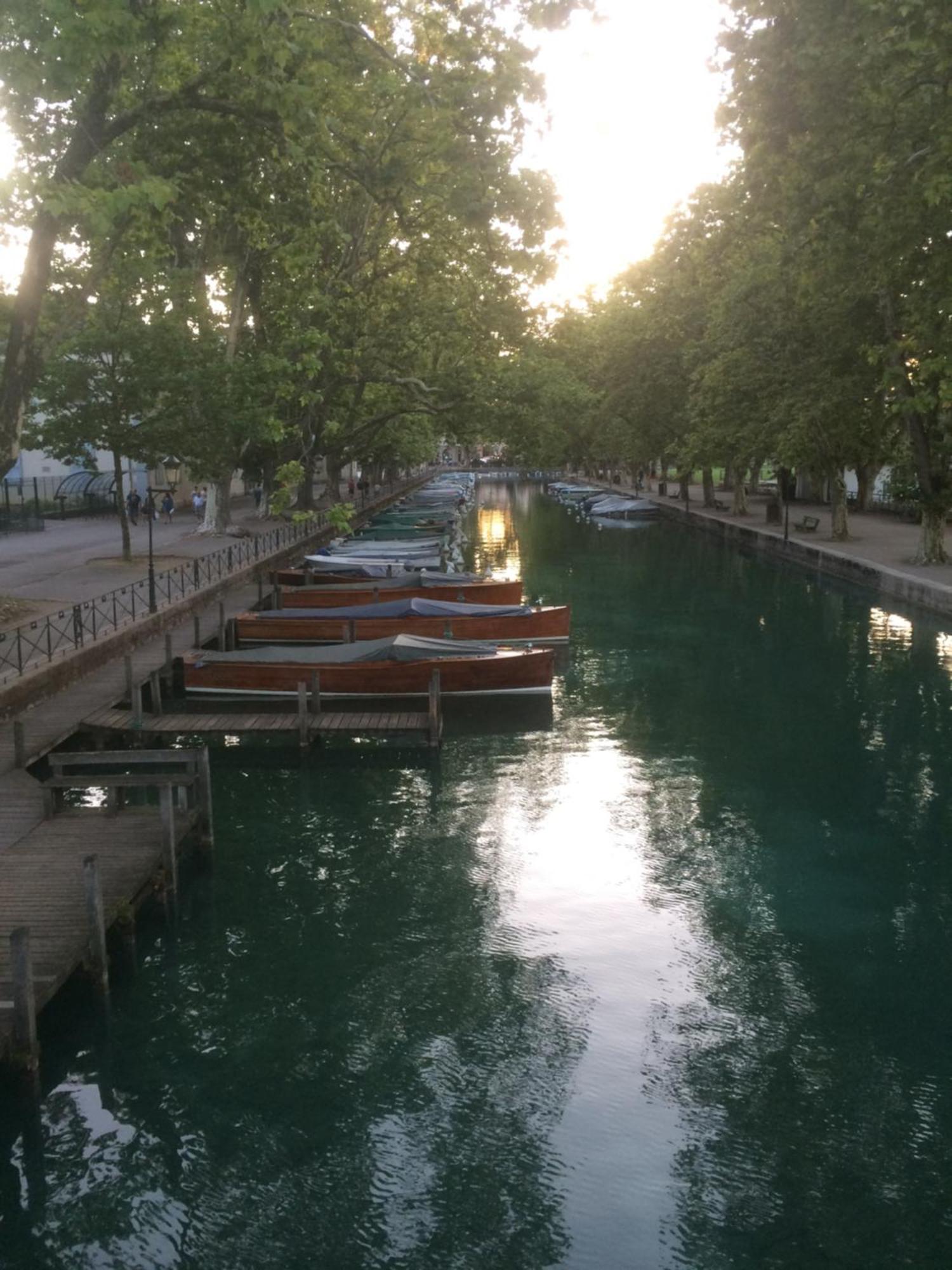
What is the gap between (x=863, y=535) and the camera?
5153cm

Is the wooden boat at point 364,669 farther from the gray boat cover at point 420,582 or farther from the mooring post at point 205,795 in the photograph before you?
the gray boat cover at point 420,582

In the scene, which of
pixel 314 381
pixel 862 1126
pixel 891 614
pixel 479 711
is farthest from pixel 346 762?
pixel 314 381

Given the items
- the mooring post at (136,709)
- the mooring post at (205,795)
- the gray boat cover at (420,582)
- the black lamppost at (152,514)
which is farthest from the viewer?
the gray boat cover at (420,582)

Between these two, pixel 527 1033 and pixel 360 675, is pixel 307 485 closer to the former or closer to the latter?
pixel 360 675

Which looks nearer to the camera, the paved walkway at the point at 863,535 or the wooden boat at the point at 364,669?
the wooden boat at the point at 364,669

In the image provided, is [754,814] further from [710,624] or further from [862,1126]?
[710,624]

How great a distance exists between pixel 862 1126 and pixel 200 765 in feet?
30.2

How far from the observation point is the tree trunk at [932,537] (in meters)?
37.2

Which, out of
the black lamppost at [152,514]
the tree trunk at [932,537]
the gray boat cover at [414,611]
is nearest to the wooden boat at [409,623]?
the gray boat cover at [414,611]

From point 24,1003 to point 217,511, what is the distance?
39486mm

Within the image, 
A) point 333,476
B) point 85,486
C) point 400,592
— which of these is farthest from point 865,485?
point 85,486

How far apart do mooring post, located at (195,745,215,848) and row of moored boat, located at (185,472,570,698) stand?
6.11 m

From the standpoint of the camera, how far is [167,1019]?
11.4m

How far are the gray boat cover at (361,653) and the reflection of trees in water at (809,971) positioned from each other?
13.9 feet
